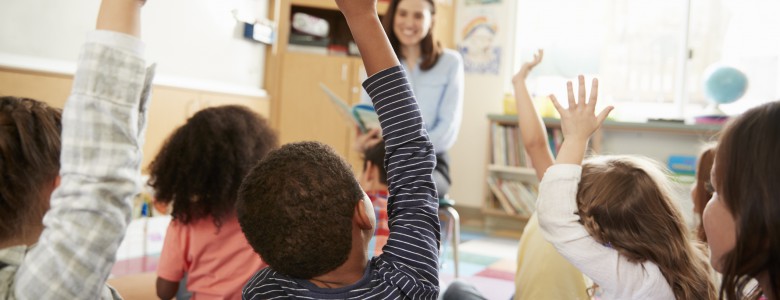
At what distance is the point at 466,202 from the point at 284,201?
3910 millimetres

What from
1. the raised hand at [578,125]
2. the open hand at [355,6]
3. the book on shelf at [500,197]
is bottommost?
the book on shelf at [500,197]

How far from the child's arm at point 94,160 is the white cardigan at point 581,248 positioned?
2.14 ft

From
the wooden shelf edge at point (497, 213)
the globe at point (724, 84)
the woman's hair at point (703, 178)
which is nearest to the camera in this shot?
the woman's hair at point (703, 178)

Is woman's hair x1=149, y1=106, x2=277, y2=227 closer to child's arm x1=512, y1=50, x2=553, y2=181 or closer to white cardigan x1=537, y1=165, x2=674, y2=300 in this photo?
child's arm x1=512, y1=50, x2=553, y2=181

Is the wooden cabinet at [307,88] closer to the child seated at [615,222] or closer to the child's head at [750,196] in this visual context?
the child seated at [615,222]

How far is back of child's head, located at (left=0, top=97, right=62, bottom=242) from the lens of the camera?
0.72 m

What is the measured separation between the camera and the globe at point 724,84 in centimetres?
379

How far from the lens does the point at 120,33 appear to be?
1.79ft

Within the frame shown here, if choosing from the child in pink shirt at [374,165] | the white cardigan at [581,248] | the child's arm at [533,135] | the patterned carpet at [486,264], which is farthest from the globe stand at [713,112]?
the white cardigan at [581,248]

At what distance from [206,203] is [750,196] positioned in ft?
3.43

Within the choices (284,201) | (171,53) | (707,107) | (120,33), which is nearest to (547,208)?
(284,201)

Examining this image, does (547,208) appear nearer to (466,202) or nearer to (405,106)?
(405,106)

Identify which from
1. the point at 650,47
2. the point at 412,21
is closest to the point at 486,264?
the point at 412,21

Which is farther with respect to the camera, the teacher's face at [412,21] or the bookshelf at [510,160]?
the bookshelf at [510,160]
